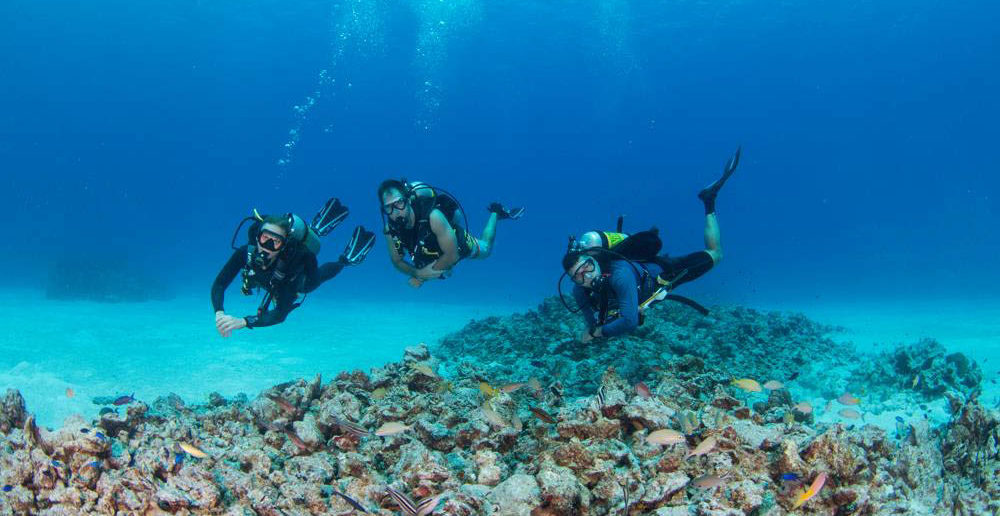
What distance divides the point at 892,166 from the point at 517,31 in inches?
3677

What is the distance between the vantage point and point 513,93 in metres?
80.2

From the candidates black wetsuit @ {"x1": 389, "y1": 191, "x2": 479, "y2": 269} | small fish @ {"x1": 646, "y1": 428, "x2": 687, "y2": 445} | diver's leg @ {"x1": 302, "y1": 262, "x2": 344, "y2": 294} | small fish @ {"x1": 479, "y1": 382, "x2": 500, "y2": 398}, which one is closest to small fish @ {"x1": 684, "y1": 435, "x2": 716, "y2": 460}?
small fish @ {"x1": 646, "y1": 428, "x2": 687, "y2": 445}

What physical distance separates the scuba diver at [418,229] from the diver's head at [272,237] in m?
1.45

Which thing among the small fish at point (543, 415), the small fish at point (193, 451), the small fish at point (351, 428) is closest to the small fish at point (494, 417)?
the small fish at point (543, 415)

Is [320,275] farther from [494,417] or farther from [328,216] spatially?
[494,417]

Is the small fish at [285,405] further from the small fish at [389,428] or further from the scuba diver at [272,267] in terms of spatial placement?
the scuba diver at [272,267]

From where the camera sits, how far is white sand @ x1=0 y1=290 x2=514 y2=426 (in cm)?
839

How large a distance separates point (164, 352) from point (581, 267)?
11.0 m

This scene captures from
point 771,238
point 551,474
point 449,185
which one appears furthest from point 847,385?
point 449,185

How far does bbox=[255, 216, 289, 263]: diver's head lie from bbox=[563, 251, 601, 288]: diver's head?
158 inches

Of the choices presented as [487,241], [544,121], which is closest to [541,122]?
[544,121]

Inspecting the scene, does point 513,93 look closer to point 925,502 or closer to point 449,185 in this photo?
point 449,185

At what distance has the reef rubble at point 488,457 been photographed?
3426 millimetres

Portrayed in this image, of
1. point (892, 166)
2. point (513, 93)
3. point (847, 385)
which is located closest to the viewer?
point (847, 385)
